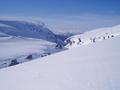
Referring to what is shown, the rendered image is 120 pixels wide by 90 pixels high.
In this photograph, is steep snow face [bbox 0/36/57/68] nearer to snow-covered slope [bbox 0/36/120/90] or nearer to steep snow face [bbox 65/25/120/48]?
steep snow face [bbox 65/25/120/48]

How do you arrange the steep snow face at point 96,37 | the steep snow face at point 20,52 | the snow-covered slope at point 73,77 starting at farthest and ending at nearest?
1. the steep snow face at point 96,37
2. the steep snow face at point 20,52
3. the snow-covered slope at point 73,77

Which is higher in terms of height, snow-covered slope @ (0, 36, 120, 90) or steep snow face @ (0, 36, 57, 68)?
snow-covered slope @ (0, 36, 120, 90)

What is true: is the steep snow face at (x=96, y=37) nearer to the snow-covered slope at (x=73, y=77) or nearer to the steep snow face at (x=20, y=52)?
the steep snow face at (x=20, y=52)

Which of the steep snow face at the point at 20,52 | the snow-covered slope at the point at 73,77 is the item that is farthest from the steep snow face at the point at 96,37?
the snow-covered slope at the point at 73,77

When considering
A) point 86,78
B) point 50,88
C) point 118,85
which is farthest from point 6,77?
point 118,85

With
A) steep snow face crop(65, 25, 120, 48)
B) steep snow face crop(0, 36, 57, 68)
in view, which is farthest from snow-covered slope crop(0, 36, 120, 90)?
steep snow face crop(65, 25, 120, 48)

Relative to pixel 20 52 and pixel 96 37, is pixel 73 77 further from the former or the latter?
pixel 96 37

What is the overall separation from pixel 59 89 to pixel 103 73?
3.50 ft

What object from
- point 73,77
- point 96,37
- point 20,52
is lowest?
point 20,52

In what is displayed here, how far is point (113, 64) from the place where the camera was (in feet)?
14.9

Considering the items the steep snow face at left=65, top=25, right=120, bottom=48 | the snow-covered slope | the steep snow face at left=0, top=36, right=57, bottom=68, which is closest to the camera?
the snow-covered slope

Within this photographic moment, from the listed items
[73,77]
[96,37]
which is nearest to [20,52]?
[96,37]

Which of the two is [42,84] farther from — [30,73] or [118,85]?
[118,85]

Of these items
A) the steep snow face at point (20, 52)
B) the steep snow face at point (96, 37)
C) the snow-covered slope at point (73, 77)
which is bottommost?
the steep snow face at point (20, 52)
